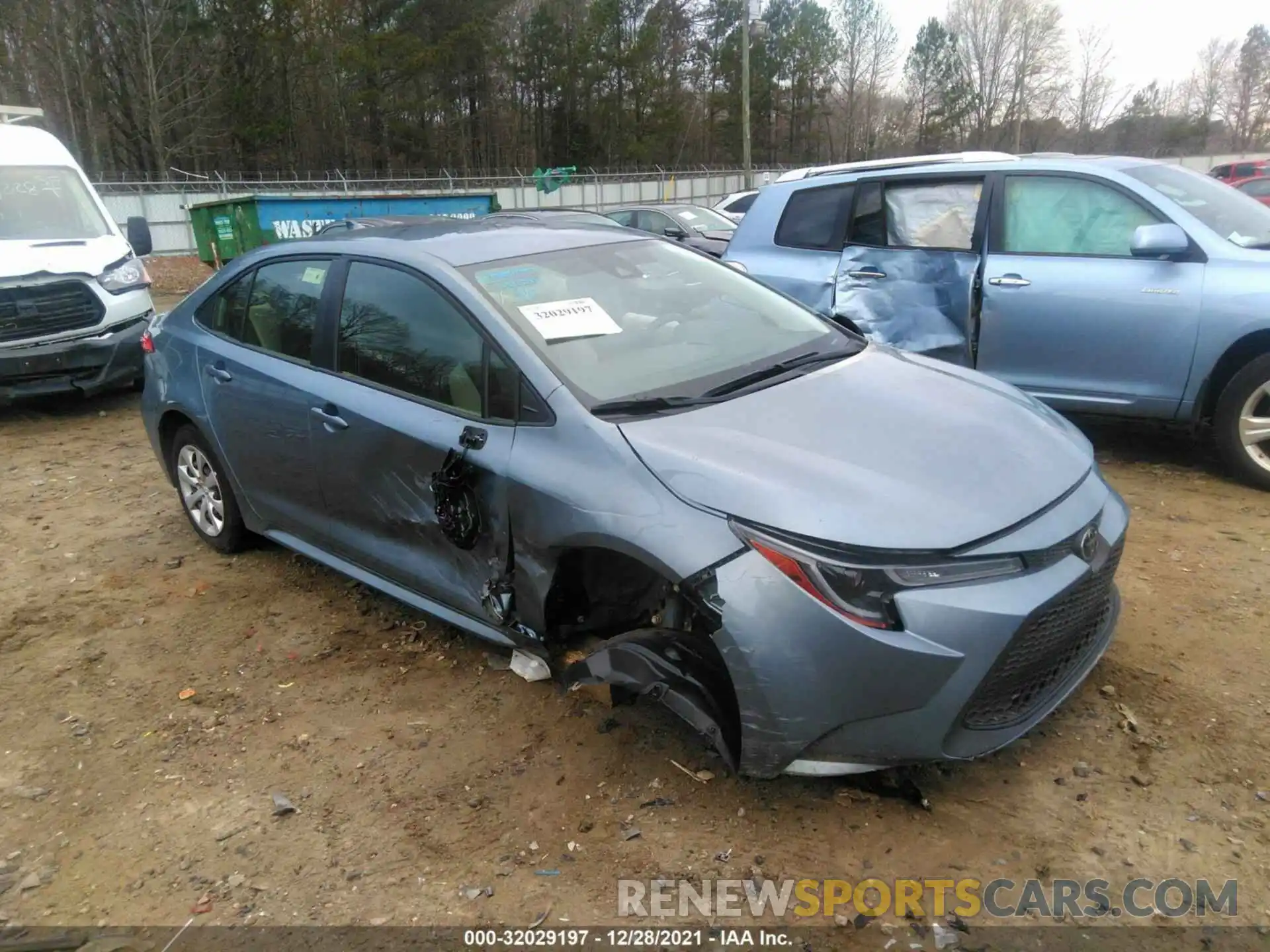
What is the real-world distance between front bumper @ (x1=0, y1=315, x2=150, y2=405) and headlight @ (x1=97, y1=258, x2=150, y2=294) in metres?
0.31

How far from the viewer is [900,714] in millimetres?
2434

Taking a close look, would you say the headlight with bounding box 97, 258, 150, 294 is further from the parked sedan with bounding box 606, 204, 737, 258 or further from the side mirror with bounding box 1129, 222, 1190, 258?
the side mirror with bounding box 1129, 222, 1190, 258

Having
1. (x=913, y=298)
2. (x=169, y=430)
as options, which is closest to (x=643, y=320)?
(x=169, y=430)

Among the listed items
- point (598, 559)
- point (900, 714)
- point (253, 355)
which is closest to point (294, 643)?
point (253, 355)

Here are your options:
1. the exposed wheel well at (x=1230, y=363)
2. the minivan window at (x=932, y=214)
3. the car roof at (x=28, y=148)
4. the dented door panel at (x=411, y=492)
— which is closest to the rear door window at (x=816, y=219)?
the minivan window at (x=932, y=214)

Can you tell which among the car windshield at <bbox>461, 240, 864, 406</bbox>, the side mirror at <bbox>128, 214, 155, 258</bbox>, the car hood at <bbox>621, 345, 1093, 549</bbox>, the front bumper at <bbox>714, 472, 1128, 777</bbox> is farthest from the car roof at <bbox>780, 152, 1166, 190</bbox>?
the side mirror at <bbox>128, 214, 155, 258</bbox>

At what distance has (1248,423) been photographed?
486 centimetres

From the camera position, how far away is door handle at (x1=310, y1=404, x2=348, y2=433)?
12.1 feet

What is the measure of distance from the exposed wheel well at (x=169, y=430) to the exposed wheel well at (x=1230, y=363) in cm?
543

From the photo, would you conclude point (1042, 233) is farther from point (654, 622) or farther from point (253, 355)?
point (253, 355)

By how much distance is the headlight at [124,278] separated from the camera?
8.02 meters

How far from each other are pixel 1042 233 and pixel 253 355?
4490mm

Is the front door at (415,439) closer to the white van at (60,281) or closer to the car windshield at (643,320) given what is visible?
the car windshield at (643,320)

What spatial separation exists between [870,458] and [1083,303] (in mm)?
3263
